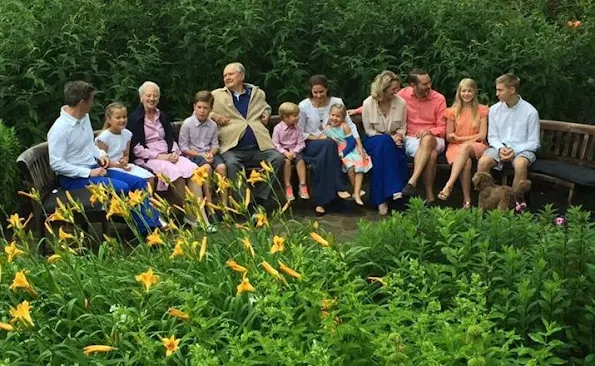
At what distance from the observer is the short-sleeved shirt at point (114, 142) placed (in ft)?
22.7

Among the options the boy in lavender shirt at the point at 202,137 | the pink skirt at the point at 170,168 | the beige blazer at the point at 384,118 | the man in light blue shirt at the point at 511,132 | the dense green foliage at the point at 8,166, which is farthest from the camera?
the beige blazer at the point at 384,118

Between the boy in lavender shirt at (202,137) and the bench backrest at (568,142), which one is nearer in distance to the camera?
the boy in lavender shirt at (202,137)

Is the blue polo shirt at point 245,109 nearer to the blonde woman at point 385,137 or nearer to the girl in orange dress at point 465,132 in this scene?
the blonde woman at point 385,137

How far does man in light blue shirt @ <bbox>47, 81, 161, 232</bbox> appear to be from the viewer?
21.0 ft

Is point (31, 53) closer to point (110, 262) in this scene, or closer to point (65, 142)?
point (65, 142)

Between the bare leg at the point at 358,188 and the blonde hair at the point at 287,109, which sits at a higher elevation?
the blonde hair at the point at 287,109

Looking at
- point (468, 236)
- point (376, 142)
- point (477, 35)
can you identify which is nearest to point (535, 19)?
point (477, 35)

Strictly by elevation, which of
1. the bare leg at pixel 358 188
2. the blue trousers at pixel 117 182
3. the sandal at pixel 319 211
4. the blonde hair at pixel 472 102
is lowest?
the sandal at pixel 319 211

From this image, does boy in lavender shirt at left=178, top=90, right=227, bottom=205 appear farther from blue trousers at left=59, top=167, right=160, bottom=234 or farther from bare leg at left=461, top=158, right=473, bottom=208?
bare leg at left=461, top=158, right=473, bottom=208

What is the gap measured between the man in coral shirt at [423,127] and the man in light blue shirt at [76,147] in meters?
2.53

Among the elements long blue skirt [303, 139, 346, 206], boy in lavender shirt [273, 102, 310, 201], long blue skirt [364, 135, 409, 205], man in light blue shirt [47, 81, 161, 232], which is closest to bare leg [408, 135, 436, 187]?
long blue skirt [364, 135, 409, 205]

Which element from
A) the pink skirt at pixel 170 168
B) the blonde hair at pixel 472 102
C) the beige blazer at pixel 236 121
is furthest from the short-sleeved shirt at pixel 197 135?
the blonde hair at pixel 472 102

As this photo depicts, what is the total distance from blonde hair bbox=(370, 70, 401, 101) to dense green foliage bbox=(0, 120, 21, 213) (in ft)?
10.2

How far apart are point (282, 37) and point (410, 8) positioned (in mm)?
1449
